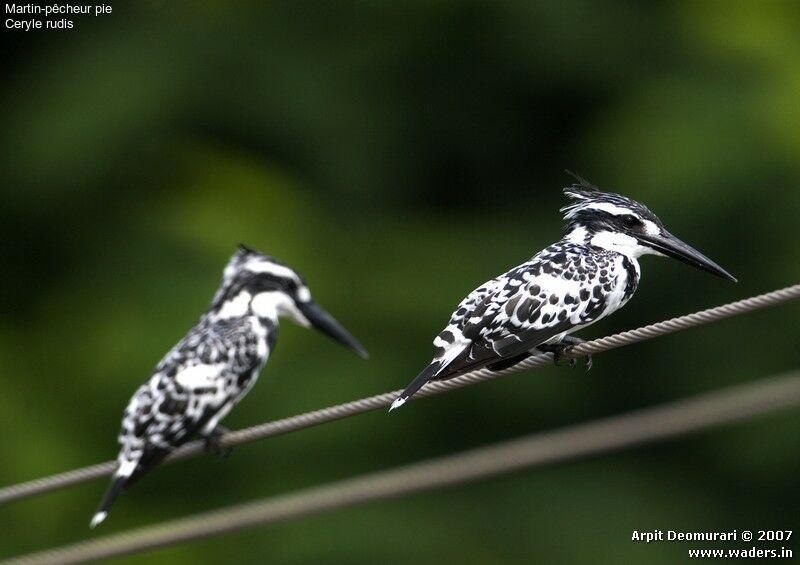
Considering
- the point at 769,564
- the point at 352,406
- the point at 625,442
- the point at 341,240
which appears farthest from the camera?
the point at 341,240

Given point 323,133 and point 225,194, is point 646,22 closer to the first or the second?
point 323,133

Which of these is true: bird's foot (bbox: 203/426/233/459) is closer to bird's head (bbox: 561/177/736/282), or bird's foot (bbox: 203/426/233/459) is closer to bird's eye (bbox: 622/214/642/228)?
bird's head (bbox: 561/177/736/282)

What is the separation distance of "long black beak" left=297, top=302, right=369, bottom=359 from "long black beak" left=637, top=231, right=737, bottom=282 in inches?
63.3

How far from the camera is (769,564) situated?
6.30 m

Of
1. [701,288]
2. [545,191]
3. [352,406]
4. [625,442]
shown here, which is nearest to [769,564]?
[701,288]

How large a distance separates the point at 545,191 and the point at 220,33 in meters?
1.97

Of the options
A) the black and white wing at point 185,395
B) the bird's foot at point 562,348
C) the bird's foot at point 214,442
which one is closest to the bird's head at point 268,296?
the black and white wing at point 185,395

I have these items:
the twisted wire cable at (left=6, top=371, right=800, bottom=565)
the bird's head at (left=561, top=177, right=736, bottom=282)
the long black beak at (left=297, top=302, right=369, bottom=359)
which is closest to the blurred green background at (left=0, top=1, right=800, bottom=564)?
the long black beak at (left=297, top=302, right=369, bottom=359)

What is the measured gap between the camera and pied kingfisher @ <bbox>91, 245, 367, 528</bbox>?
463 centimetres

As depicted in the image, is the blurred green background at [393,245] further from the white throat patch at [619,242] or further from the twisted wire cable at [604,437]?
the twisted wire cable at [604,437]

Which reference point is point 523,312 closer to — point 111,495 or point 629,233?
point 629,233

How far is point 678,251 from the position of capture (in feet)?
13.1

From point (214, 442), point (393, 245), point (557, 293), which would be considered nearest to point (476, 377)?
point (557, 293)

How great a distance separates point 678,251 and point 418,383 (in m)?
0.97
